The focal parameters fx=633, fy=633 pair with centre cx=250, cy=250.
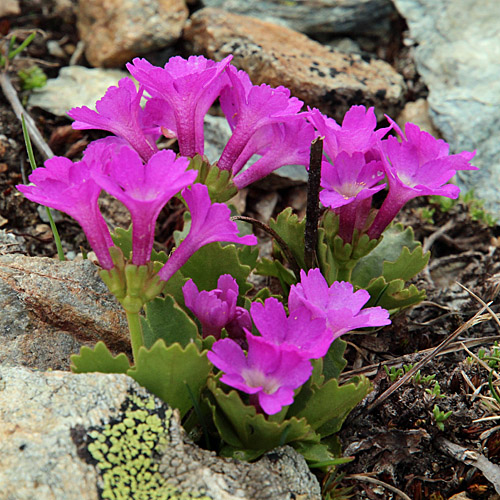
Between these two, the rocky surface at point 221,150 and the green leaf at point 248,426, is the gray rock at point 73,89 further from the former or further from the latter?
the green leaf at point 248,426

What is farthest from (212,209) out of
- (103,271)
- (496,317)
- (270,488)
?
(496,317)

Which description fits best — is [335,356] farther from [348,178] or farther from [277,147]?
[277,147]

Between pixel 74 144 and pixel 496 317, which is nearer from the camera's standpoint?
pixel 496 317

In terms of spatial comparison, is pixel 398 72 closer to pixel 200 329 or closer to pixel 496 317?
→ pixel 496 317

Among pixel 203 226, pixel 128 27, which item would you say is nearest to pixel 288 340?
pixel 203 226

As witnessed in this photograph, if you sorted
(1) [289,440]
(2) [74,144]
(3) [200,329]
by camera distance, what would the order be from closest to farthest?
(1) [289,440] < (3) [200,329] < (2) [74,144]

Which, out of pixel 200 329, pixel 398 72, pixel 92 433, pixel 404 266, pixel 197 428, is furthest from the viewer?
Answer: pixel 398 72

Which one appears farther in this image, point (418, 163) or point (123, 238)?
point (123, 238)
